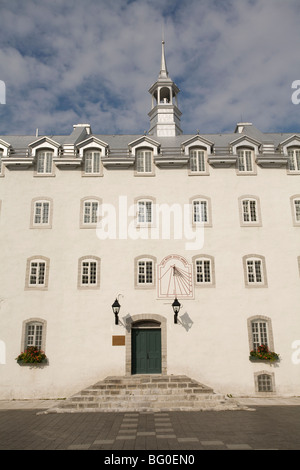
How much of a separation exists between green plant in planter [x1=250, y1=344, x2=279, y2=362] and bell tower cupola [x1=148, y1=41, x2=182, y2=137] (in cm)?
2032

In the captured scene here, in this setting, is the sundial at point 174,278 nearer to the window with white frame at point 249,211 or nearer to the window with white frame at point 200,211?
the window with white frame at point 200,211

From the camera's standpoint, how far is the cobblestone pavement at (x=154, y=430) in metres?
10.9

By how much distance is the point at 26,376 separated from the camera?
66.0 feet

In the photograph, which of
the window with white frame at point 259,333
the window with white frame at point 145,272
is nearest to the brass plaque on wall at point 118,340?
the window with white frame at point 145,272

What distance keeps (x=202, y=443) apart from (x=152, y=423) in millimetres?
3465

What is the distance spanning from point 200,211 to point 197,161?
3.76 m

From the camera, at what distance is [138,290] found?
2139 centimetres

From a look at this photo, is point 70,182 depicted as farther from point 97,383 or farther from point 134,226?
point 97,383

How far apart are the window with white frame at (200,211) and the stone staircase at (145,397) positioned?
9907mm

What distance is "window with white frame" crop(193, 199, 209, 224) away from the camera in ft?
74.5

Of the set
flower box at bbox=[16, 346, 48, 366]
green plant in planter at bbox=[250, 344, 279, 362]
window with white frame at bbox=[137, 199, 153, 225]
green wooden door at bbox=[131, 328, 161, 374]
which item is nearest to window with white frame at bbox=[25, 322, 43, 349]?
flower box at bbox=[16, 346, 48, 366]

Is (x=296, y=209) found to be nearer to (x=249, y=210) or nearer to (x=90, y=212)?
(x=249, y=210)

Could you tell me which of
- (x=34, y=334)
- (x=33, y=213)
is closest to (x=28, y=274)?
(x=34, y=334)
